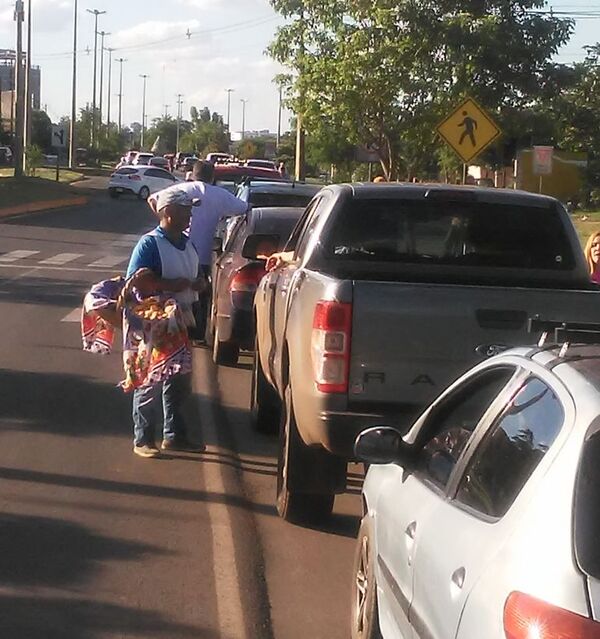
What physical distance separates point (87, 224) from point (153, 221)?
344 cm

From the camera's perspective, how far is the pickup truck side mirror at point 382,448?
4641 millimetres

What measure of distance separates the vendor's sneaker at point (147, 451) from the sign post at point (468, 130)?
36.0 ft

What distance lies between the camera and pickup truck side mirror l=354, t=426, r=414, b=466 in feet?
15.2

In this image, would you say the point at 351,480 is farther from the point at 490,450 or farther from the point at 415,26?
the point at 415,26

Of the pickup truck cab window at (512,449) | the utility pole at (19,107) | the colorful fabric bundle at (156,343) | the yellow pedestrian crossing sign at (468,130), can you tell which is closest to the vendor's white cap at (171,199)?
the colorful fabric bundle at (156,343)

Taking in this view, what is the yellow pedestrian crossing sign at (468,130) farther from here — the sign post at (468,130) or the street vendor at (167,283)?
the street vendor at (167,283)

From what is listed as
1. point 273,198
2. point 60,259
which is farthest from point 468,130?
point 60,259

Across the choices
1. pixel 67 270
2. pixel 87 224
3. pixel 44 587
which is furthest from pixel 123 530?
pixel 87 224

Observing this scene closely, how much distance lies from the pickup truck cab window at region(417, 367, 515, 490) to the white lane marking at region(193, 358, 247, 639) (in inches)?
53.2

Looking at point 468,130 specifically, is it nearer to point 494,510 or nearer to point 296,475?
point 296,475

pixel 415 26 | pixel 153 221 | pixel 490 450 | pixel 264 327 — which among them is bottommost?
pixel 153 221

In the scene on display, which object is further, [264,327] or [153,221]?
[153,221]

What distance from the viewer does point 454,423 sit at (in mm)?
4812

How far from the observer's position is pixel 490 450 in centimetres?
402
